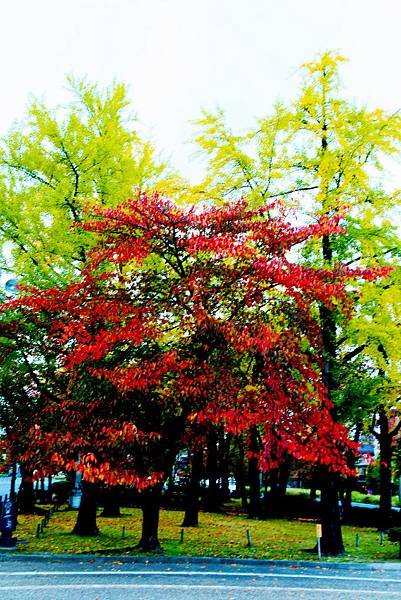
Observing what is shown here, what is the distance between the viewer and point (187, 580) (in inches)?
403

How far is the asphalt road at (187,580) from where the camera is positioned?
29.4 ft

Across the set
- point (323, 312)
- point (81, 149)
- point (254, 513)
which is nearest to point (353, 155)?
point (323, 312)

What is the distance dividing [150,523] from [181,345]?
4292mm

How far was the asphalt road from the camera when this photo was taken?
8.97 m

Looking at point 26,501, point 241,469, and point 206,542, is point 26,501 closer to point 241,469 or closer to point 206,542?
point 206,542

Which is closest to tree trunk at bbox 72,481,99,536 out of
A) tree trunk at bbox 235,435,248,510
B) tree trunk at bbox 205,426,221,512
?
tree trunk at bbox 205,426,221,512

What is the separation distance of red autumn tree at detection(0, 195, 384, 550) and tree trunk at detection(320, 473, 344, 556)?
2246mm

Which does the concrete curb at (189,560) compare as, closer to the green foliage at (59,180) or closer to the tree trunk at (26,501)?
the green foliage at (59,180)

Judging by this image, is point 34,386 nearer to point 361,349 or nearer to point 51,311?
point 51,311

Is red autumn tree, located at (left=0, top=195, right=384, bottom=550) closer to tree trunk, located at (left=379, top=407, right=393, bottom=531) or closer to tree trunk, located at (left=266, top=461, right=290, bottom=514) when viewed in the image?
tree trunk, located at (left=379, top=407, right=393, bottom=531)

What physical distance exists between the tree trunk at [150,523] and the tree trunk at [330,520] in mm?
4262

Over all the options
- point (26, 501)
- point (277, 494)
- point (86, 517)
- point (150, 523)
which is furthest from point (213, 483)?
point (150, 523)

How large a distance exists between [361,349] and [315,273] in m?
3.63

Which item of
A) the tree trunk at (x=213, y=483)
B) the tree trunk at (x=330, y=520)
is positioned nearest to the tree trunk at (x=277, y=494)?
the tree trunk at (x=213, y=483)
